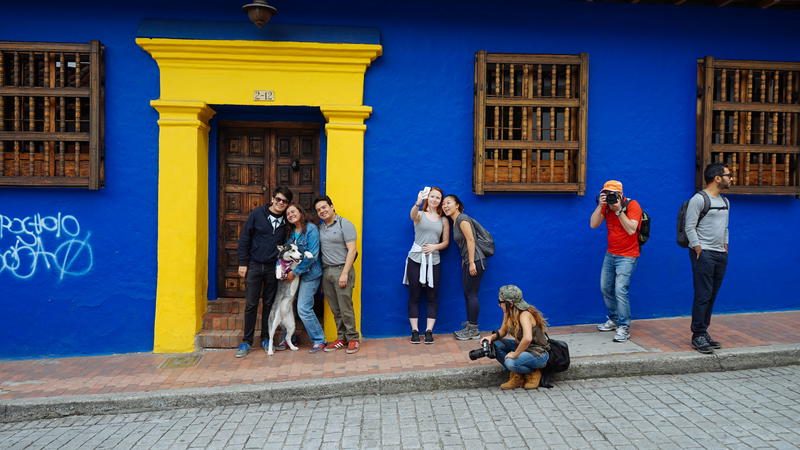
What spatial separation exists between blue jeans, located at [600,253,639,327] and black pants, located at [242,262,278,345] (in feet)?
11.7

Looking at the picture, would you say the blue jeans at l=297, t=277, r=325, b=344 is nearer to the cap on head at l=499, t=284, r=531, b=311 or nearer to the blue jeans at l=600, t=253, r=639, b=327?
the cap on head at l=499, t=284, r=531, b=311

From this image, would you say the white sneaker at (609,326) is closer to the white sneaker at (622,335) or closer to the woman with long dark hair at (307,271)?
the white sneaker at (622,335)

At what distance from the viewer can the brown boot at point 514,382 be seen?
15.4 feet

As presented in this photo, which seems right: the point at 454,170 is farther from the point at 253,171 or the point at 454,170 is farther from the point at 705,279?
the point at 705,279

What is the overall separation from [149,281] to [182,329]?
654 millimetres

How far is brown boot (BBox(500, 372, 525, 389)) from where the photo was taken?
4699 mm

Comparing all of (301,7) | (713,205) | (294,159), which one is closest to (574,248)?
(713,205)

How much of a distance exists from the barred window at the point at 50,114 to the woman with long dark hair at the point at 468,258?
3887 millimetres

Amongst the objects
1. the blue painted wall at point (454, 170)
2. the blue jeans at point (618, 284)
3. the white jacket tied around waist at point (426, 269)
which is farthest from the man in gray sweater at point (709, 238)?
the white jacket tied around waist at point (426, 269)

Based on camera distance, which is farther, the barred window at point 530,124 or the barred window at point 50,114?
the barred window at point 530,124

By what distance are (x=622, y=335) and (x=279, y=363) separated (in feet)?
11.6

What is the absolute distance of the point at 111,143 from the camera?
5.93 metres

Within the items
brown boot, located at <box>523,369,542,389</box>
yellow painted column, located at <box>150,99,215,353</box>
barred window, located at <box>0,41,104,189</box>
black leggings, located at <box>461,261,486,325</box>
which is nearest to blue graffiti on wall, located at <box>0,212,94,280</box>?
barred window, located at <box>0,41,104,189</box>

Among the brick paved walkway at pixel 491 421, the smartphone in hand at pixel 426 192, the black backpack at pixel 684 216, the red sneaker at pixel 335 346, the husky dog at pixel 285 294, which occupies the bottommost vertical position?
the brick paved walkway at pixel 491 421
